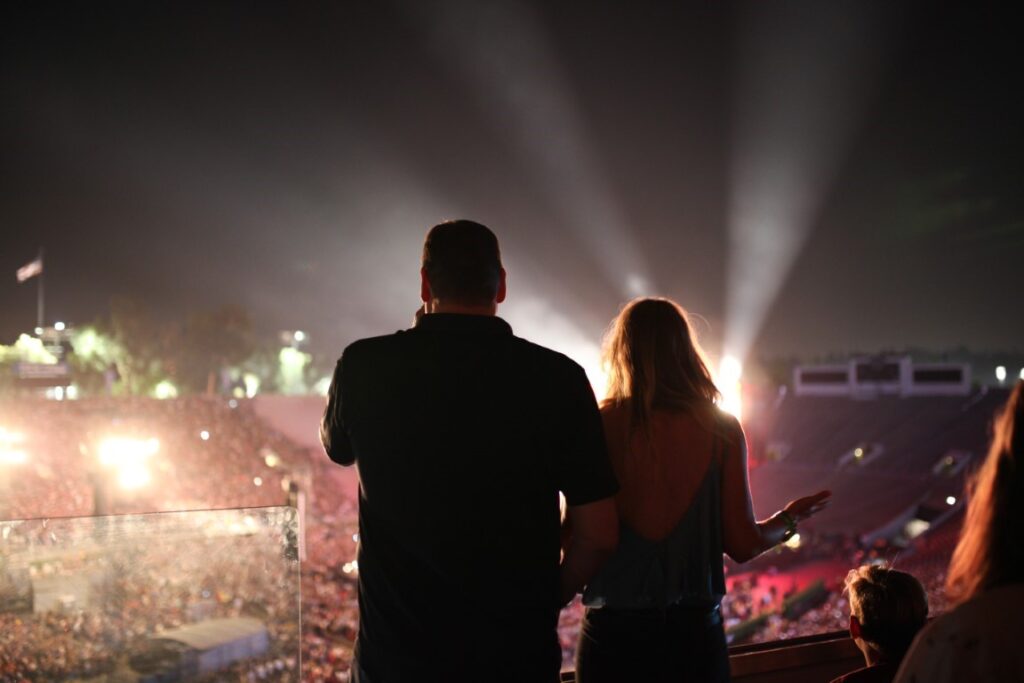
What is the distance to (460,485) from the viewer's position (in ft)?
3.00

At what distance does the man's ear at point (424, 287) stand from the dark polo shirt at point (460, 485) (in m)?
0.08

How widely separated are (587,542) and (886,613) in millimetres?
777

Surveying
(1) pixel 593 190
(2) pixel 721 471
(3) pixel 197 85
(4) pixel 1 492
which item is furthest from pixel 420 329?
(4) pixel 1 492

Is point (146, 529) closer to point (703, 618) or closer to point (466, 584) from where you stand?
point (466, 584)

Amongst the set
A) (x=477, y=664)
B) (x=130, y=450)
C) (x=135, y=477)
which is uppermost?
(x=477, y=664)

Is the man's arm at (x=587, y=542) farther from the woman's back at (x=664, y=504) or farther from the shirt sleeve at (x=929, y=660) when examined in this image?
the shirt sleeve at (x=929, y=660)

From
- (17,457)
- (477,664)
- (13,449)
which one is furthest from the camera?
(17,457)

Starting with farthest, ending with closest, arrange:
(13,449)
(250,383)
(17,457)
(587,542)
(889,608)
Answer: (250,383)
(17,457)
(13,449)
(889,608)
(587,542)

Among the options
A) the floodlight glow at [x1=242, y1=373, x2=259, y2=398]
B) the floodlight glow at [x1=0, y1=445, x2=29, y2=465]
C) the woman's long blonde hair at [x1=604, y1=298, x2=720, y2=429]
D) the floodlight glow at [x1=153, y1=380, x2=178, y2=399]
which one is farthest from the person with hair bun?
the floodlight glow at [x1=242, y1=373, x2=259, y2=398]

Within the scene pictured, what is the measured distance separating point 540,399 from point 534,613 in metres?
0.29

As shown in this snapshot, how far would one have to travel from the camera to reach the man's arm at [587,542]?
998 millimetres

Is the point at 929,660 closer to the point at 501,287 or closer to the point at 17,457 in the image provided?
the point at 501,287

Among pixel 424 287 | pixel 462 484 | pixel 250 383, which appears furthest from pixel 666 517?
pixel 250 383

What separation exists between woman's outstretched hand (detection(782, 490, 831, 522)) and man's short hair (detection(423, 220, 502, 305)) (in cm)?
82
